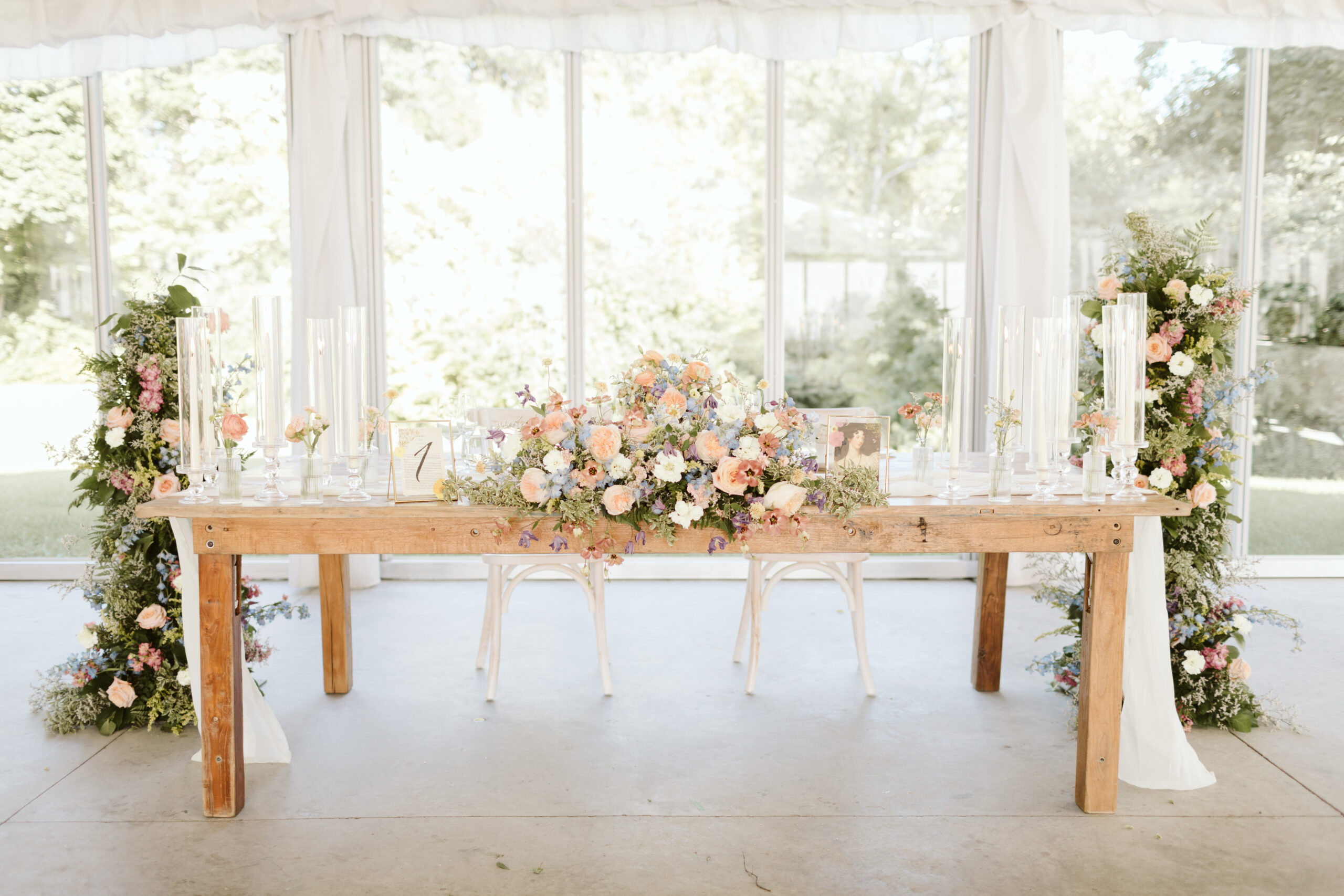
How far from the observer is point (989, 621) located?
11.2ft

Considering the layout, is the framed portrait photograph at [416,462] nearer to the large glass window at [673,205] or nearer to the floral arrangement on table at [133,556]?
the floral arrangement on table at [133,556]

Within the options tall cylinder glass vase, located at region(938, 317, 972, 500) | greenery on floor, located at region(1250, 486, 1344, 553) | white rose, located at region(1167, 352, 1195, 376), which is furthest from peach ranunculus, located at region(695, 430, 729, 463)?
greenery on floor, located at region(1250, 486, 1344, 553)

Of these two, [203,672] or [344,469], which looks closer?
[203,672]

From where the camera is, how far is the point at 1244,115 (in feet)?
16.0

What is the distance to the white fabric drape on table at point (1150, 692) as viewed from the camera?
8.84ft

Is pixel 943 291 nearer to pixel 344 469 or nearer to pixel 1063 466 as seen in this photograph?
pixel 1063 466

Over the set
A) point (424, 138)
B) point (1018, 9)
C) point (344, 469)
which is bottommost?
point (344, 469)

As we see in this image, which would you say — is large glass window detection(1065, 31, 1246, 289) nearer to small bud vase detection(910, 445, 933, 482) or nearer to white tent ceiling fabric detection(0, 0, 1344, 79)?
white tent ceiling fabric detection(0, 0, 1344, 79)

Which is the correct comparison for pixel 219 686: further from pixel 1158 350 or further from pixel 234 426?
pixel 1158 350

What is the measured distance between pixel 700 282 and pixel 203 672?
116 inches

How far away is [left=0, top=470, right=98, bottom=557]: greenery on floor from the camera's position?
5086 millimetres

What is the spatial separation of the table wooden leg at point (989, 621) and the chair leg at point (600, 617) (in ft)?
3.74

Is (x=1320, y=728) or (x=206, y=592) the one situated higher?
(x=206, y=592)

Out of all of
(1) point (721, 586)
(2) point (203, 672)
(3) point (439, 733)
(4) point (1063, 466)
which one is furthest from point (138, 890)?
(1) point (721, 586)
